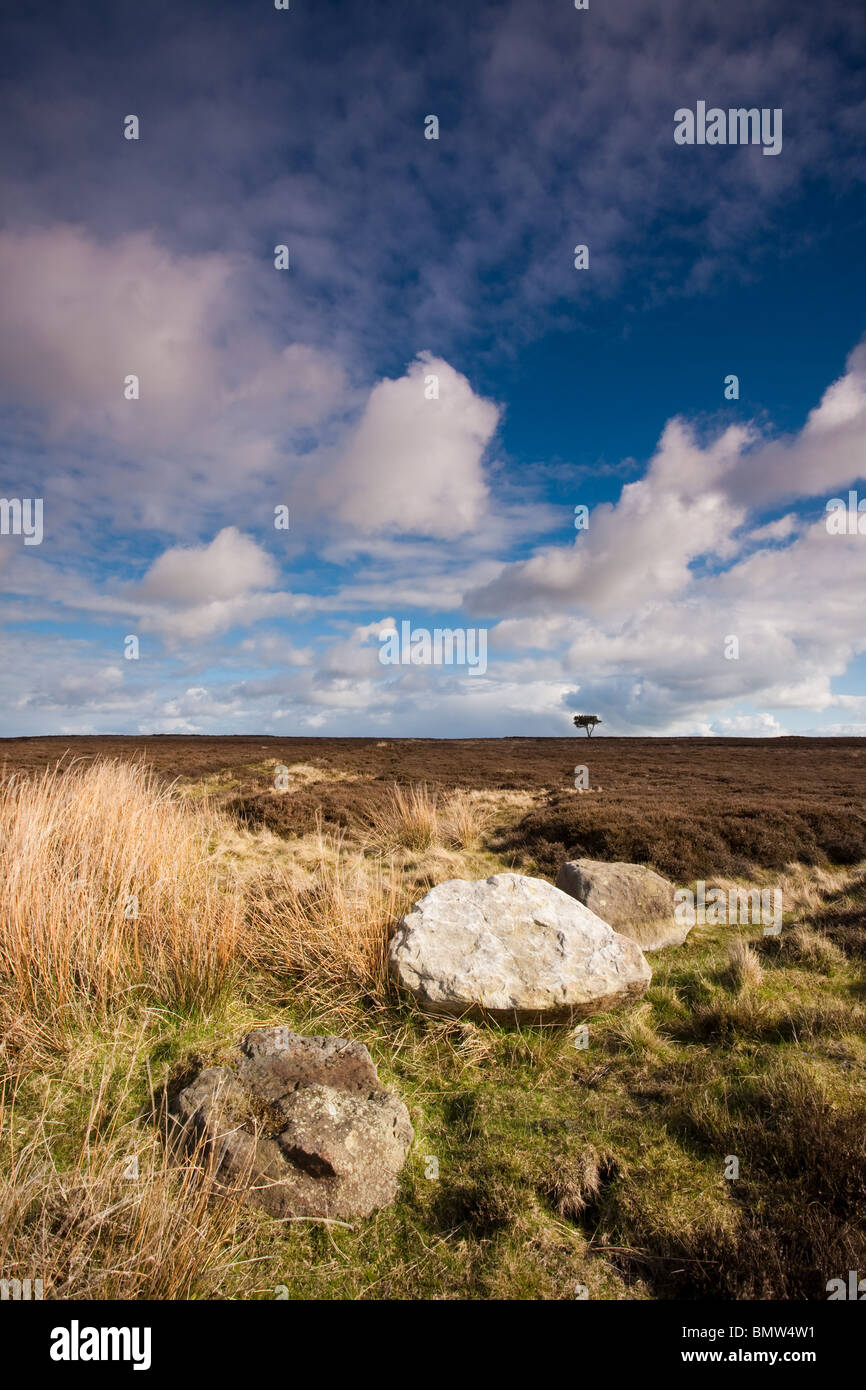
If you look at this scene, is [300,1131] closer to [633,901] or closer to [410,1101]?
[410,1101]

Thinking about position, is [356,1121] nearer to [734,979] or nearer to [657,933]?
[734,979]

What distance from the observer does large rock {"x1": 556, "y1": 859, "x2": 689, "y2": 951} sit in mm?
7387

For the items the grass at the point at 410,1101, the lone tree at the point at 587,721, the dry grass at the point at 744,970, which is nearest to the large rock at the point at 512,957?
the grass at the point at 410,1101

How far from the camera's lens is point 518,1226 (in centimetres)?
298

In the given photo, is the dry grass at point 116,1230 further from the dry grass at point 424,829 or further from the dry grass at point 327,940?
the dry grass at point 424,829

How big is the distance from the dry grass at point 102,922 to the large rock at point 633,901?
4.40 m

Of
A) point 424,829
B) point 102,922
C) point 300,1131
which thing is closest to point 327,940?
point 102,922

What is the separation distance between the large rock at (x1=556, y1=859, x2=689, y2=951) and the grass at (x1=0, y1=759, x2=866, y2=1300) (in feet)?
1.09

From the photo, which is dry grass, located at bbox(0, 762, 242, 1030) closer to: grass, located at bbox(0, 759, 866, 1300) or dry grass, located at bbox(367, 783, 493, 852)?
grass, located at bbox(0, 759, 866, 1300)

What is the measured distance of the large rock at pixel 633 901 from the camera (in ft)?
24.2

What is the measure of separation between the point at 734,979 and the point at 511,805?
11879 millimetres
